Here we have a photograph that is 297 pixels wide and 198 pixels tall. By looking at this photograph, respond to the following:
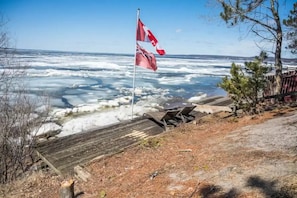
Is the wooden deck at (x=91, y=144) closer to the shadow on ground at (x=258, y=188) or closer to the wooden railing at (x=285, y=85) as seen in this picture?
the shadow on ground at (x=258, y=188)

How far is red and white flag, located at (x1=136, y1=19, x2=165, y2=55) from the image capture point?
9.85m

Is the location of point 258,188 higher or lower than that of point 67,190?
higher

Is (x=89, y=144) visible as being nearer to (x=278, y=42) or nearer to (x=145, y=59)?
(x=145, y=59)

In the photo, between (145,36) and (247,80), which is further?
(145,36)

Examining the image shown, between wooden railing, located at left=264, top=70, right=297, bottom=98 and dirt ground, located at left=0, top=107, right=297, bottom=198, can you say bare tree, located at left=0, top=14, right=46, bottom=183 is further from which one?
wooden railing, located at left=264, top=70, right=297, bottom=98

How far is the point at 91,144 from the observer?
8.23m

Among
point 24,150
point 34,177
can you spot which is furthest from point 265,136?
point 24,150

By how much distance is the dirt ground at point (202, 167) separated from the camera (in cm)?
405

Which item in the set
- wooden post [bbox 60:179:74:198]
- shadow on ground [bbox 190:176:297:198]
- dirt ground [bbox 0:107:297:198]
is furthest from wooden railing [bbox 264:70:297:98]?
wooden post [bbox 60:179:74:198]

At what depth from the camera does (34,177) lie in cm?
667

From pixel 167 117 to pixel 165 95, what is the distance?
10669 mm

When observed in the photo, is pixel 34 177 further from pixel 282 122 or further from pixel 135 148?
pixel 282 122

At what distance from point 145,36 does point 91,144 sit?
15.5ft

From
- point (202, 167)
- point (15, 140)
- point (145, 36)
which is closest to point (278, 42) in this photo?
point (145, 36)
